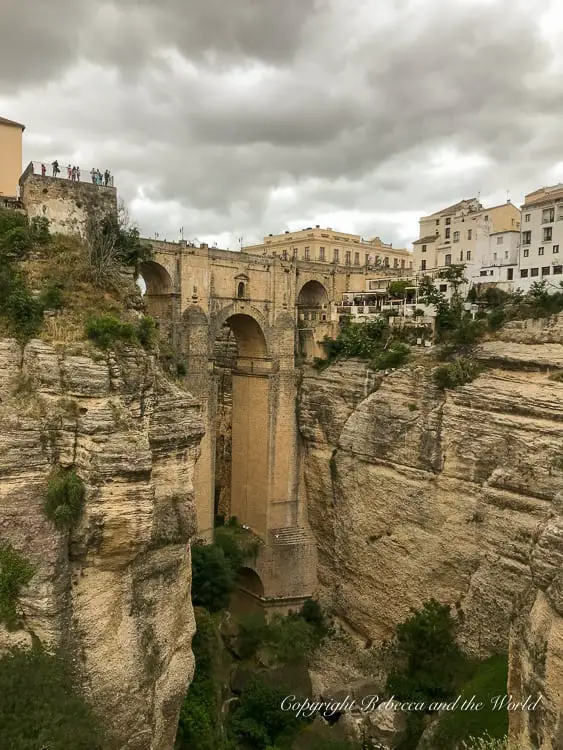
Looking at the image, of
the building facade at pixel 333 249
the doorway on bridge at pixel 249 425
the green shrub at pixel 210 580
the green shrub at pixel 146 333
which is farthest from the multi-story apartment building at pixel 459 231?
the green shrub at pixel 146 333

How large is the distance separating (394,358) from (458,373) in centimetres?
366

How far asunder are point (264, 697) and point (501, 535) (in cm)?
1024

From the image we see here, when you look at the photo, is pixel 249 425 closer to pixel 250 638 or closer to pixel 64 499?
pixel 250 638

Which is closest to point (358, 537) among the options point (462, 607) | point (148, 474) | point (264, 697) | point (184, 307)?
point (462, 607)

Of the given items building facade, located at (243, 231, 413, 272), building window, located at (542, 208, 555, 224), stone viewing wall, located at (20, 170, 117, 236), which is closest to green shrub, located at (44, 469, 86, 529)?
stone viewing wall, located at (20, 170, 117, 236)

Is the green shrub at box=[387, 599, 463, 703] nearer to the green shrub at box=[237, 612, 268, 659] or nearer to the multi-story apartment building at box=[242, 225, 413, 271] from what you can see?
the green shrub at box=[237, 612, 268, 659]

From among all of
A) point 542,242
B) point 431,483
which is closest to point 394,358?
point 431,483

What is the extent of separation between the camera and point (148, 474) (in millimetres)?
12992

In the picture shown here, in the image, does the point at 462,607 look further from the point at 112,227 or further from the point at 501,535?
the point at 112,227

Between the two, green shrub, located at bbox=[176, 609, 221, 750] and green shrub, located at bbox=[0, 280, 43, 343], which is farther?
green shrub, located at bbox=[176, 609, 221, 750]

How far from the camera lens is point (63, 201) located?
1644 cm

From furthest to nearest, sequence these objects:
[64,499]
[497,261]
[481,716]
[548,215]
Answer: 1. [497,261]
2. [548,215]
3. [481,716]
4. [64,499]

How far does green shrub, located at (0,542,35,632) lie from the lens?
469 inches

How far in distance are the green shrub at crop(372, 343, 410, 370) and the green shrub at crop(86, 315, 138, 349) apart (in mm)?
14851
